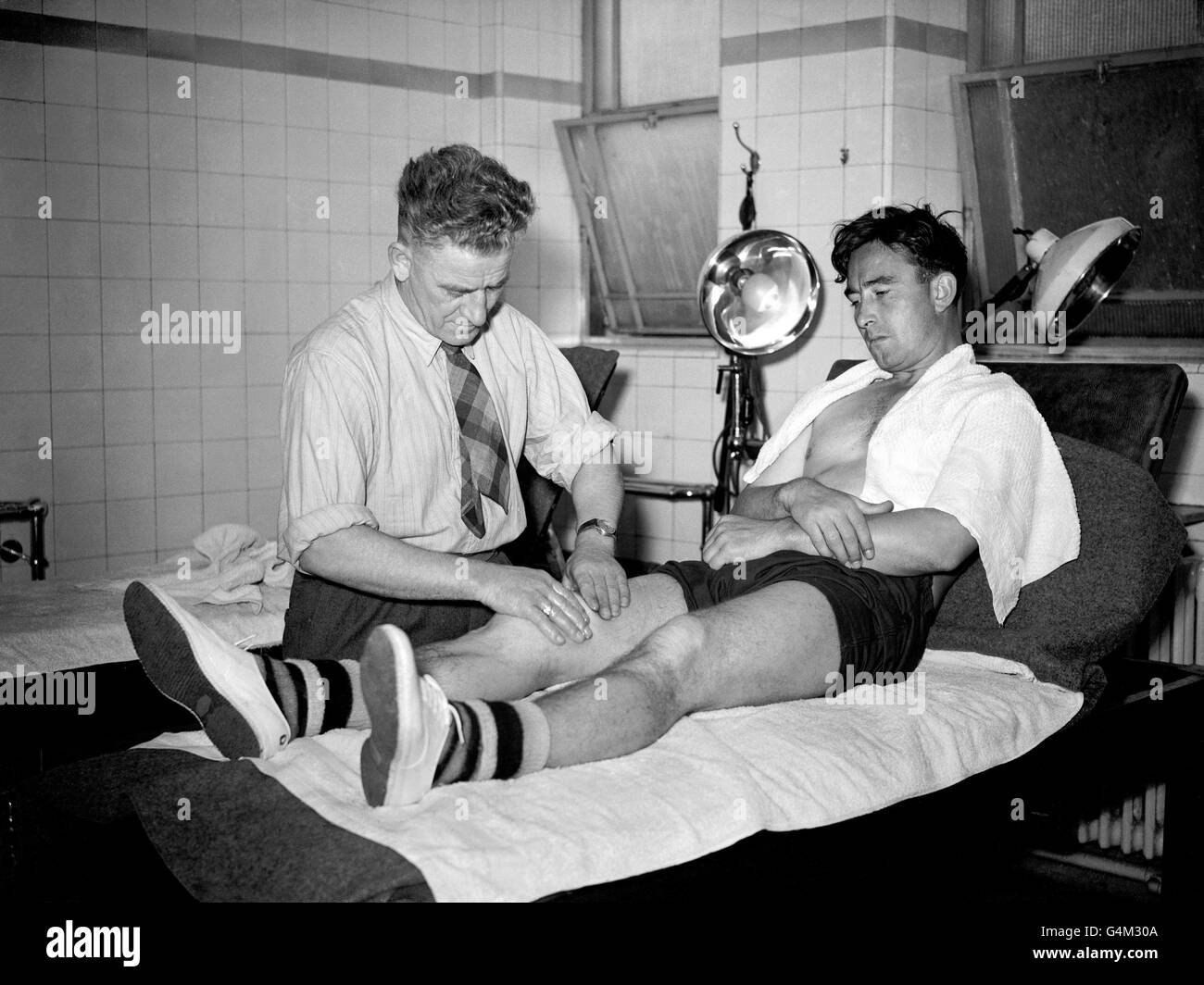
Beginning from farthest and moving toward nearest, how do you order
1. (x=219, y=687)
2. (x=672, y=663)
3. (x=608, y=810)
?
1. (x=672, y=663)
2. (x=219, y=687)
3. (x=608, y=810)

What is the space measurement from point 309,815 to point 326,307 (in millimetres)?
3592

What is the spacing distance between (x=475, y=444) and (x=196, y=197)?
8.79 feet

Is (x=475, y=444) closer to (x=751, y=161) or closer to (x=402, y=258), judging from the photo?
(x=402, y=258)

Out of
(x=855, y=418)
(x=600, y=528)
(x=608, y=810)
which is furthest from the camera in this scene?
(x=855, y=418)

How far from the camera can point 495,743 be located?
160 centimetres

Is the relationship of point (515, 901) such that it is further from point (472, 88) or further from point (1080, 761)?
point (472, 88)

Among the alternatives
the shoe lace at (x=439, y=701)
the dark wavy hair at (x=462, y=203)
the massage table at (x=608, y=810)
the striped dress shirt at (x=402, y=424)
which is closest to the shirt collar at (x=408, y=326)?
the striped dress shirt at (x=402, y=424)

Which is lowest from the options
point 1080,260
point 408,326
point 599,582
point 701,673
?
Result: point 701,673

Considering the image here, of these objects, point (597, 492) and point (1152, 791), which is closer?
point (597, 492)

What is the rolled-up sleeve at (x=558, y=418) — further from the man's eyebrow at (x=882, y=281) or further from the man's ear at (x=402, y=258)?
the man's eyebrow at (x=882, y=281)

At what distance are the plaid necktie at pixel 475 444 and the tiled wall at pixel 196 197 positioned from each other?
8.13 ft

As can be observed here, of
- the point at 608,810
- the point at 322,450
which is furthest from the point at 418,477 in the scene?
the point at 608,810
